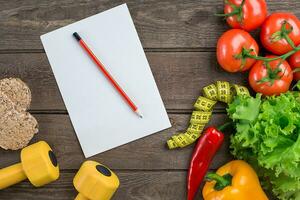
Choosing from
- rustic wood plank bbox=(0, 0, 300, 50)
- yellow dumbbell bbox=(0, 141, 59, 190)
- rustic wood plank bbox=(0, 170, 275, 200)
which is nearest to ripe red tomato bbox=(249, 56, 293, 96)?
rustic wood plank bbox=(0, 0, 300, 50)

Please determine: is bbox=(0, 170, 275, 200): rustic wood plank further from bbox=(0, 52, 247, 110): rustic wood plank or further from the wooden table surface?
bbox=(0, 52, 247, 110): rustic wood plank

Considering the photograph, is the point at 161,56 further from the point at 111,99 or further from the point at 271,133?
the point at 271,133

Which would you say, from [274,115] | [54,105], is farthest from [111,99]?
[274,115]

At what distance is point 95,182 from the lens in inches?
39.3

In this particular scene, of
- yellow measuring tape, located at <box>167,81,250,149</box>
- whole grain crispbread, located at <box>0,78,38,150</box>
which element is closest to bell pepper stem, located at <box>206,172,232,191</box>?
yellow measuring tape, located at <box>167,81,250,149</box>

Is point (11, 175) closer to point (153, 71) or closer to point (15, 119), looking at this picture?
point (15, 119)

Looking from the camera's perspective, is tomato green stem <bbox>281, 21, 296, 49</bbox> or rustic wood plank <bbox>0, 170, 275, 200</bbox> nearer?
tomato green stem <bbox>281, 21, 296, 49</bbox>

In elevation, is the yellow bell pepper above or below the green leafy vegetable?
below

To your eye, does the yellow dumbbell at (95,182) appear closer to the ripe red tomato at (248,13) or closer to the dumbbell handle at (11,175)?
the dumbbell handle at (11,175)

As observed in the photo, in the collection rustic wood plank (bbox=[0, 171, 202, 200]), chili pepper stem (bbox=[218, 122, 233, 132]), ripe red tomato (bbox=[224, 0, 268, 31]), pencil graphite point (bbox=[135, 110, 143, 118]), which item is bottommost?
rustic wood plank (bbox=[0, 171, 202, 200])

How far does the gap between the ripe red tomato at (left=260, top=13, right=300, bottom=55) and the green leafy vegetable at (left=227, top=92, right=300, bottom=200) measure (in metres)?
0.10

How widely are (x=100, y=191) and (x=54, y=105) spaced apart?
237 mm

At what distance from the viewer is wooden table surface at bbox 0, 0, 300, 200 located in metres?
1.09

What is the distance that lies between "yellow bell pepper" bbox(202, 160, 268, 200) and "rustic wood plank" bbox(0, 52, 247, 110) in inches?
6.7
